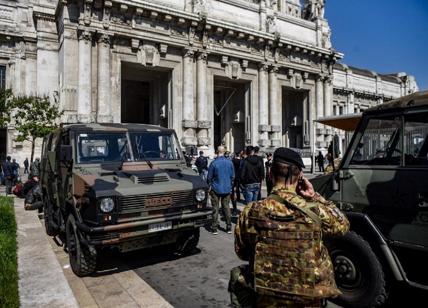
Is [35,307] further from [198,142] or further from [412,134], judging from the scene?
[198,142]

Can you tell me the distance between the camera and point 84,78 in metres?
18.2

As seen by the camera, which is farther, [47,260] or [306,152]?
[306,152]

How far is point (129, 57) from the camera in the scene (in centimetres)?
2005

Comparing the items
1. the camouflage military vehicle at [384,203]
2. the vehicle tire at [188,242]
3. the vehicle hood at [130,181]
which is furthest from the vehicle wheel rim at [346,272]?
the vehicle tire at [188,242]

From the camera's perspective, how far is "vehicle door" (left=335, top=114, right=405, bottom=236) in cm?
402

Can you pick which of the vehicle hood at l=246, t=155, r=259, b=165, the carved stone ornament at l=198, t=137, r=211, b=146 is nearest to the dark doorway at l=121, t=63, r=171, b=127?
the carved stone ornament at l=198, t=137, r=211, b=146

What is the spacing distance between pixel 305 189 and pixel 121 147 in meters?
4.69

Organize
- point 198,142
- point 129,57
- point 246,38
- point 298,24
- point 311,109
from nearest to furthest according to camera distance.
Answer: point 129,57, point 198,142, point 246,38, point 298,24, point 311,109

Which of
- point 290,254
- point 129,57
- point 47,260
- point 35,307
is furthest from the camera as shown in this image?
point 129,57

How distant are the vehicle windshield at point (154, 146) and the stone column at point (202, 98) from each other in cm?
1502

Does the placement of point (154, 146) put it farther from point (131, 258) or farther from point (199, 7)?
point (199, 7)

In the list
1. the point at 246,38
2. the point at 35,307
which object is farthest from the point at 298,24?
the point at 35,307

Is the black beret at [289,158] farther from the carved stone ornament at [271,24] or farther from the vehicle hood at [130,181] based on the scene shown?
the carved stone ornament at [271,24]

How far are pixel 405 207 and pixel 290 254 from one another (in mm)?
2306
